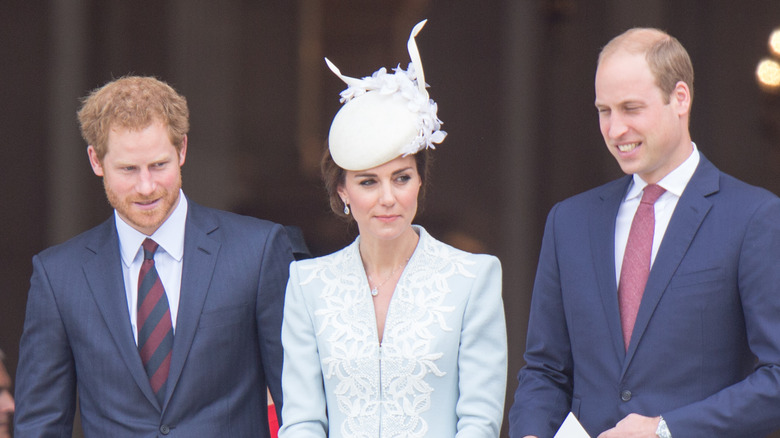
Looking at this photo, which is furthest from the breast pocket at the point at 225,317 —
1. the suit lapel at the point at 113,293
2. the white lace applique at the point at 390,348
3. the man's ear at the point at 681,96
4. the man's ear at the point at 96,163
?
the man's ear at the point at 681,96

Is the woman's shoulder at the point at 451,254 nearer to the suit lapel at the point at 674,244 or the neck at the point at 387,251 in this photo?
the neck at the point at 387,251

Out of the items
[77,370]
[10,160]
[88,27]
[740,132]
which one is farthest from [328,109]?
[77,370]

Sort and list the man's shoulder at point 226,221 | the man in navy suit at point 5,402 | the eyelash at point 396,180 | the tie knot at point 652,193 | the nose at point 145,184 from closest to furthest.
Result: the tie knot at point 652,193 → the eyelash at point 396,180 → the nose at point 145,184 → the man's shoulder at point 226,221 → the man in navy suit at point 5,402

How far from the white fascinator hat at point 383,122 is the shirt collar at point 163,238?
0.57 metres

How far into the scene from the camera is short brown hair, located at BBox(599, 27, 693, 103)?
298cm

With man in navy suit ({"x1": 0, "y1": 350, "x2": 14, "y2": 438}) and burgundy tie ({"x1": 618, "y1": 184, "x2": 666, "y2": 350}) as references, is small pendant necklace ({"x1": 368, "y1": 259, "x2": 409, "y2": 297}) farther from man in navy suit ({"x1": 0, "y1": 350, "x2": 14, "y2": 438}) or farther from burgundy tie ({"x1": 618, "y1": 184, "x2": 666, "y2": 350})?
man in navy suit ({"x1": 0, "y1": 350, "x2": 14, "y2": 438})

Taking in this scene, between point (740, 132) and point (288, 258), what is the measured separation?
248 centimetres

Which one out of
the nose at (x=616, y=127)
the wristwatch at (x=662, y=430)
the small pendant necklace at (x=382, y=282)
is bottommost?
the wristwatch at (x=662, y=430)

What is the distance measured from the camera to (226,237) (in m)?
3.54

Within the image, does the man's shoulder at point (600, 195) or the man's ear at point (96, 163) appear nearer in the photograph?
the man's shoulder at point (600, 195)

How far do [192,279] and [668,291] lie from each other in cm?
140

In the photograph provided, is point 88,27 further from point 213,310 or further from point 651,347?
point 651,347

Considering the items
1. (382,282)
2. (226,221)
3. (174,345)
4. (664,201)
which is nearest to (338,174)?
(382,282)

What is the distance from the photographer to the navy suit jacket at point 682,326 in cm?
285
